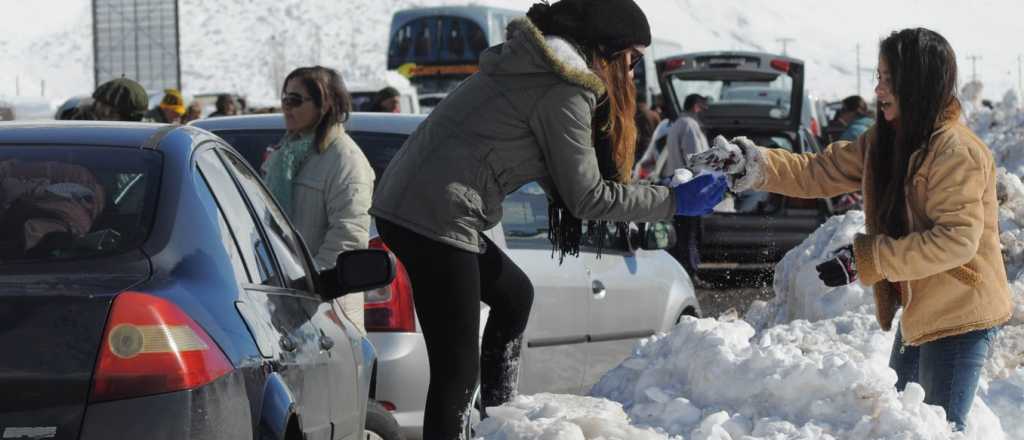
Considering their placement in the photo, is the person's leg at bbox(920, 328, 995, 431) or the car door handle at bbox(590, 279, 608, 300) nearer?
the person's leg at bbox(920, 328, 995, 431)

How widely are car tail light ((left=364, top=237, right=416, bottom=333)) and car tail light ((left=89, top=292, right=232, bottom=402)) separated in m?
3.16

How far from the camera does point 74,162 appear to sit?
12.6ft

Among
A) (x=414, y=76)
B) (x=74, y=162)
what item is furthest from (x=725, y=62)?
(x=414, y=76)

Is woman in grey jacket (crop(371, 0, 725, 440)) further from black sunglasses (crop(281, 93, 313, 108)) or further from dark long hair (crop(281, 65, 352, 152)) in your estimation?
black sunglasses (crop(281, 93, 313, 108))

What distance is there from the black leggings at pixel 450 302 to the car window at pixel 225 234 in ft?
3.29

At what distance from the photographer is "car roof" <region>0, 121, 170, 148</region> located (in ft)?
12.9

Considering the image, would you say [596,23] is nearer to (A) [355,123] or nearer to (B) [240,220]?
(B) [240,220]

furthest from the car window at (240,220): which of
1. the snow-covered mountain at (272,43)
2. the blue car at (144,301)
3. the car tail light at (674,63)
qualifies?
the snow-covered mountain at (272,43)

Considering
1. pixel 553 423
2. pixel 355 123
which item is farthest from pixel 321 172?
pixel 553 423

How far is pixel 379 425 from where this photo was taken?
18.1 feet

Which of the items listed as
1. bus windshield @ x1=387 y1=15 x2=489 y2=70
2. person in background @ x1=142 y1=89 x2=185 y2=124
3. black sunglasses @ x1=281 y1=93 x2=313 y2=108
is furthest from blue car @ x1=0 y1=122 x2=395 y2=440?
bus windshield @ x1=387 y1=15 x2=489 y2=70

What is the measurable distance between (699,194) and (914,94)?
0.76 m

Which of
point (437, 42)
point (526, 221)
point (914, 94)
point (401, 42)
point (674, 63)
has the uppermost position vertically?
point (914, 94)

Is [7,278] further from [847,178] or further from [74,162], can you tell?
[847,178]
